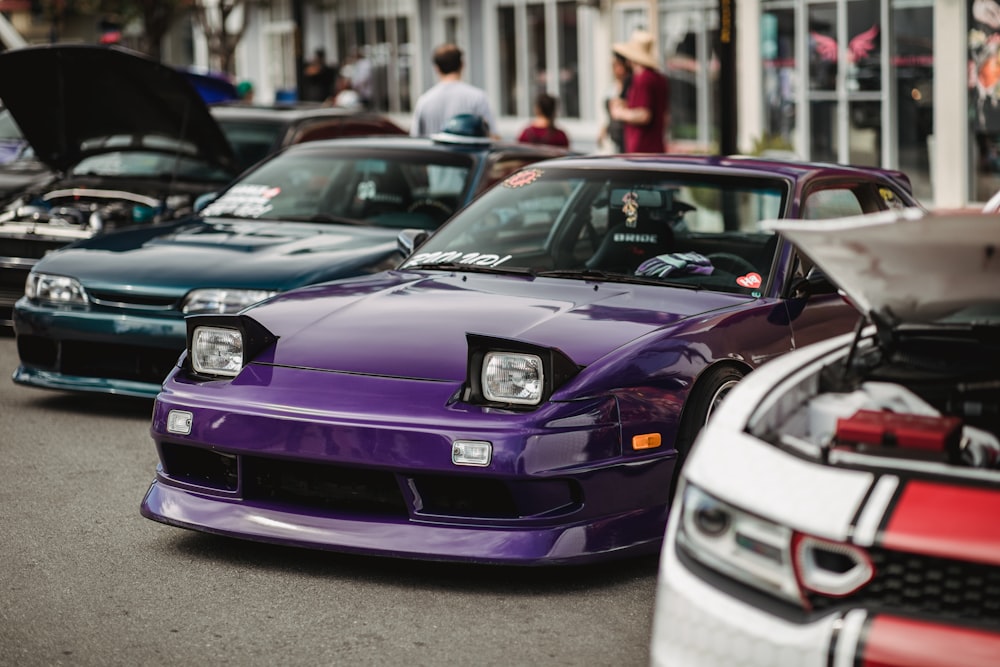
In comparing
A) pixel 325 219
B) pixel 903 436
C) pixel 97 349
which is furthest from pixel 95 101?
pixel 903 436

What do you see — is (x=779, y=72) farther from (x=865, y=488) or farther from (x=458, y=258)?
(x=865, y=488)

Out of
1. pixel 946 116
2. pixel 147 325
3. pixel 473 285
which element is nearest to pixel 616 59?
pixel 946 116

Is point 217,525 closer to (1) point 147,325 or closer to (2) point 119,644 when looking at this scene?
(2) point 119,644

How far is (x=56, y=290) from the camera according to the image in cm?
740

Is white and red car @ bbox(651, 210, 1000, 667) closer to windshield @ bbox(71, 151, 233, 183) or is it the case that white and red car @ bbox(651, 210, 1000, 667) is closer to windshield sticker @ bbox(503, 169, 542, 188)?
windshield sticker @ bbox(503, 169, 542, 188)

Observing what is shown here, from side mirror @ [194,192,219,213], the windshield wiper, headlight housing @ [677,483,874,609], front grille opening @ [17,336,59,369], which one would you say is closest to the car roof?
the windshield wiper

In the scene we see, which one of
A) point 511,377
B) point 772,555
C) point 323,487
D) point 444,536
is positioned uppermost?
point 511,377

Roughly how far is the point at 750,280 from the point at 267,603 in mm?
2122

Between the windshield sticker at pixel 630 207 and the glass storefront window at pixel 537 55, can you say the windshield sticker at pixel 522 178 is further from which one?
the glass storefront window at pixel 537 55

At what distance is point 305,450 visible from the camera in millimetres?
4660

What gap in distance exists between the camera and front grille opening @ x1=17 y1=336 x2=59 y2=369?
742cm

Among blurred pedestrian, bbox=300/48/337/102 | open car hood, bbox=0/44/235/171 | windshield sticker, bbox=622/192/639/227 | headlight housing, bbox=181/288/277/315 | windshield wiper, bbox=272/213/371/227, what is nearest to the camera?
windshield sticker, bbox=622/192/639/227

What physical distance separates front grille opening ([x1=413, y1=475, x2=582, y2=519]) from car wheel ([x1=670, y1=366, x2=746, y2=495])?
0.43 meters

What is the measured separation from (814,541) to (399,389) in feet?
6.47
